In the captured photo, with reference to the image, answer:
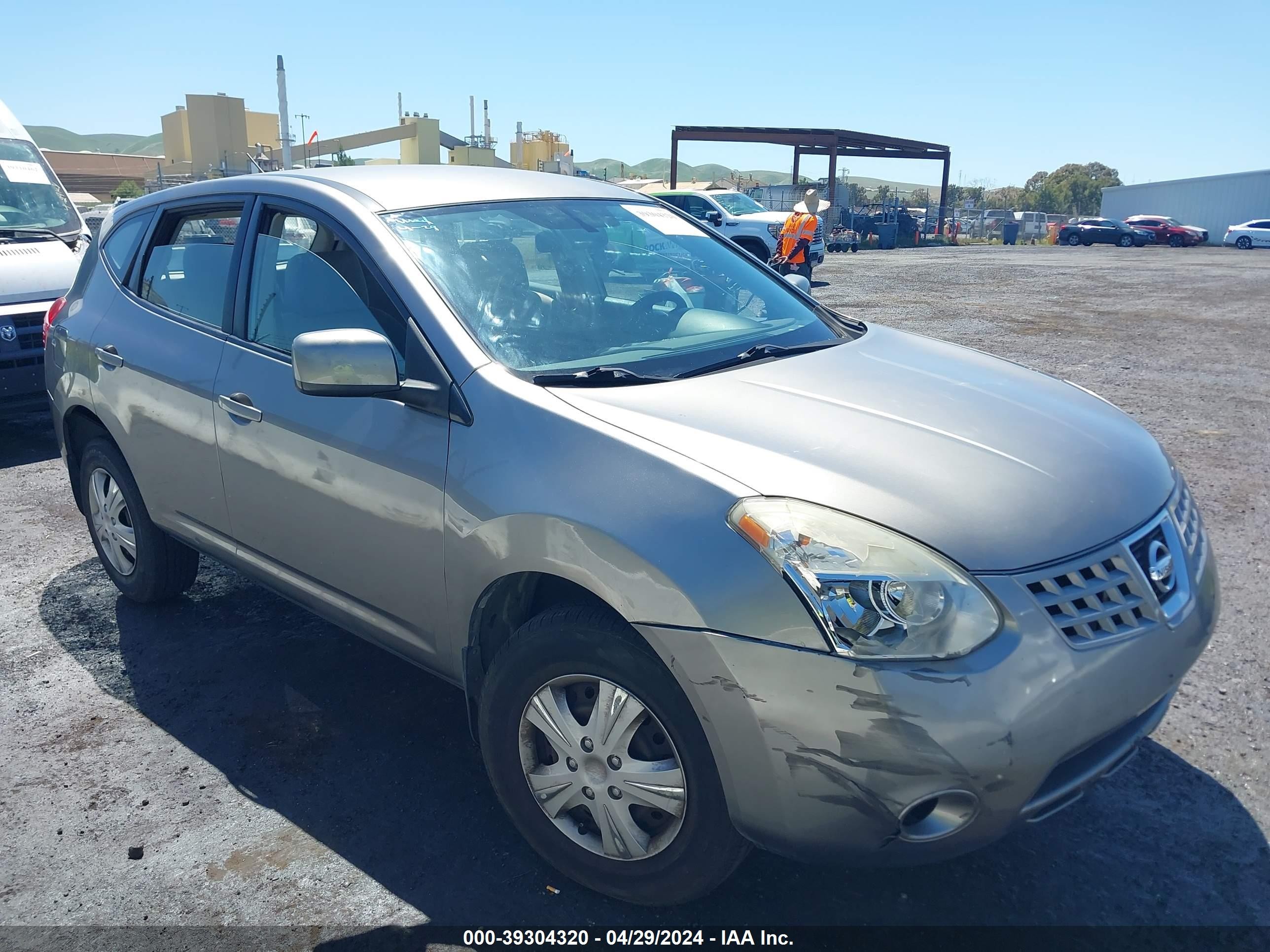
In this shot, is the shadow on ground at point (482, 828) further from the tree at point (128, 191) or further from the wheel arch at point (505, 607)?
the tree at point (128, 191)

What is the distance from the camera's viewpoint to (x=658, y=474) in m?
2.28

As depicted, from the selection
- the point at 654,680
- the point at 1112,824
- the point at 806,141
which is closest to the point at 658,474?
the point at 654,680

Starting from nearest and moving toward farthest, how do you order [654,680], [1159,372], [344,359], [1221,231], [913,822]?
[913,822]
[654,680]
[344,359]
[1159,372]
[1221,231]

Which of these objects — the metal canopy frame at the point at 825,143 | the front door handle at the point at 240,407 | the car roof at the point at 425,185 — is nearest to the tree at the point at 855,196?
the metal canopy frame at the point at 825,143

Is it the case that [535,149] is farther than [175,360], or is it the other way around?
[535,149]

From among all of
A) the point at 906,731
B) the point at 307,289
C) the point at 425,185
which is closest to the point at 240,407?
the point at 307,289

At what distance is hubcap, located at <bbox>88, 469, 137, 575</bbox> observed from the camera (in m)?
4.29

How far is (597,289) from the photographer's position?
330 centimetres

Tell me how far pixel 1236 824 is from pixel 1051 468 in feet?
4.17

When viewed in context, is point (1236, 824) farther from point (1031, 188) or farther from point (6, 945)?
point (1031, 188)

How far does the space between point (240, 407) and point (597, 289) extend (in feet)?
4.11

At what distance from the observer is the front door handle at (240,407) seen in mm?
3264

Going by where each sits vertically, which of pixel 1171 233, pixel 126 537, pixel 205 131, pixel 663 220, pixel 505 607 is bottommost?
pixel 126 537

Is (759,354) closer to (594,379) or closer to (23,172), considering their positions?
(594,379)
